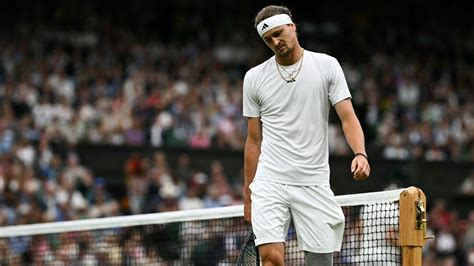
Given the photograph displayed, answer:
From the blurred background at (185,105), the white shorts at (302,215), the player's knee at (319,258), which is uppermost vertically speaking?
the blurred background at (185,105)

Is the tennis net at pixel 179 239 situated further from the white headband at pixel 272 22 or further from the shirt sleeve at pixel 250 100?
the white headband at pixel 272 22

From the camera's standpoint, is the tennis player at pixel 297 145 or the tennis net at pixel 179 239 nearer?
the tennis player at pixel 297 145

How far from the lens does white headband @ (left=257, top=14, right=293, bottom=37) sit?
8.35 m

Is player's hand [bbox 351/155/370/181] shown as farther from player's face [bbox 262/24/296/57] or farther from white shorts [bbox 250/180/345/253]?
player's face [bbox 262/24/296/57]

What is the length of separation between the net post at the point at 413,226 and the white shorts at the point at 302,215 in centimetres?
52

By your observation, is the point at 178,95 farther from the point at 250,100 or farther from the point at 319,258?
the point at 319,258

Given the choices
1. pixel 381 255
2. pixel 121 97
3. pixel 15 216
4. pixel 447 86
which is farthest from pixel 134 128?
pixel 381 255

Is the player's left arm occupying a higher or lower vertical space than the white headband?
lower

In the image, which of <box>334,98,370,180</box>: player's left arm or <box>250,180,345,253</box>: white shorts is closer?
<box>334,98,370,180</box>: player's left arm

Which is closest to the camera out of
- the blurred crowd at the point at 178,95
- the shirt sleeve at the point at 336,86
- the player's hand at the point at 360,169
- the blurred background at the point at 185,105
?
the player's hand at the point at 360,169

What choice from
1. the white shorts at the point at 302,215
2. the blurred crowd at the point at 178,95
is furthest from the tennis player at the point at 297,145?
the blurred crowd at the point at 178,95

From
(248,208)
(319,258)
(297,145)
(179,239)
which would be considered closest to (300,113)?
(297,145)

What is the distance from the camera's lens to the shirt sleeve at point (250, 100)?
28.1 feet

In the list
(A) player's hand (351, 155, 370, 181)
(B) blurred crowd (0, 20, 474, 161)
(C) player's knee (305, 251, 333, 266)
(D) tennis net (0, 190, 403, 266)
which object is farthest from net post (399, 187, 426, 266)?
(B) blurred crowd (0, 20, 474, 161)
